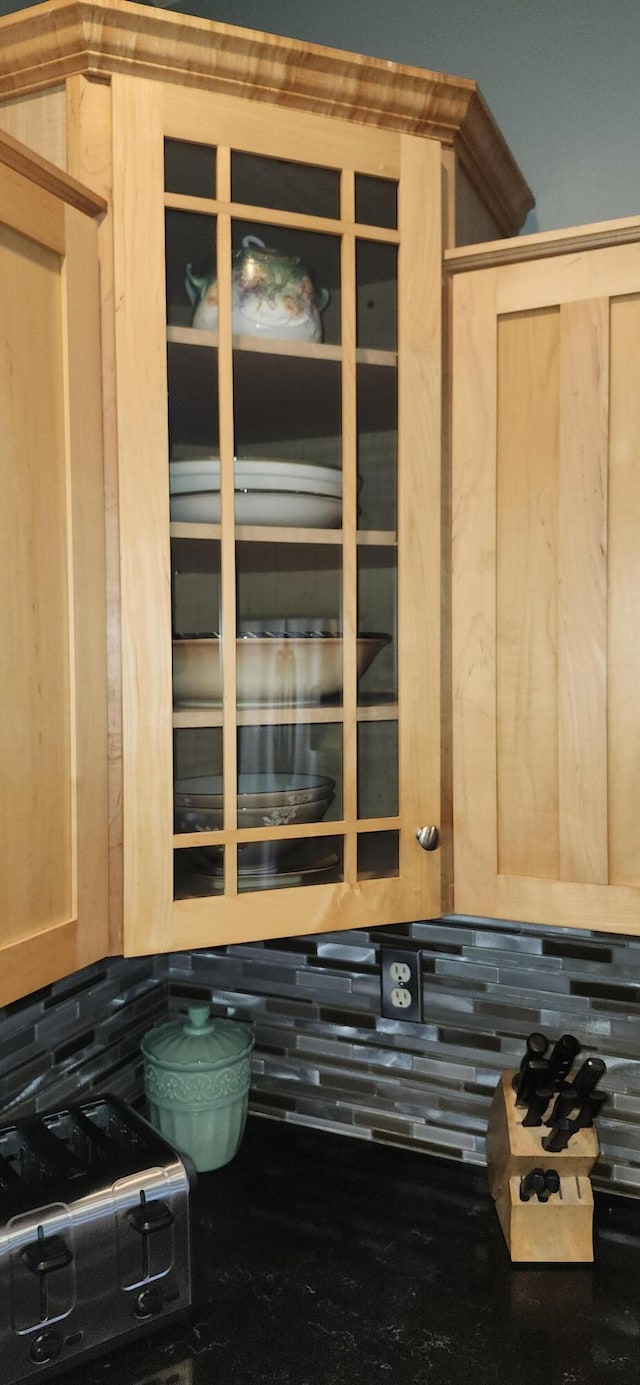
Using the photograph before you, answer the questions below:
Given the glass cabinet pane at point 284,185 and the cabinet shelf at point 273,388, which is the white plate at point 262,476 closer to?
the cabinet shelf at point 273,388

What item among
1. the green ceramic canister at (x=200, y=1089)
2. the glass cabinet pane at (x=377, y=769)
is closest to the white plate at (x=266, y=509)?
the glass cabinet pane at (x=377, y=769)

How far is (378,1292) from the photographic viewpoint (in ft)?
3.94

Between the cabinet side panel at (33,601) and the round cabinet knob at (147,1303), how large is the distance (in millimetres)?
472

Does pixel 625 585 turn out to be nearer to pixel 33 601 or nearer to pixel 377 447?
pixel 377 447

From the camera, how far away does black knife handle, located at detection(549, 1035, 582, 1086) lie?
1.27 m

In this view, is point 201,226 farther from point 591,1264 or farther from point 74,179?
point 591,1264

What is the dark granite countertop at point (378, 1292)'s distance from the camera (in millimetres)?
1081

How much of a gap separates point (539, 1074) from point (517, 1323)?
Result: 28 centimetres

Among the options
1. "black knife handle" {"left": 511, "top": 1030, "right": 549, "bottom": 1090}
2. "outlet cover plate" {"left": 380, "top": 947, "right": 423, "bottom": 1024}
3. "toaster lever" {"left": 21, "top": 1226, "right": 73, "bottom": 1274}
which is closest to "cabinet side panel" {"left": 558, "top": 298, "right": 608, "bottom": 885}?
"black knife handle" {"left": 511, "top": 1030, "right": 549, "bottom": 1090}

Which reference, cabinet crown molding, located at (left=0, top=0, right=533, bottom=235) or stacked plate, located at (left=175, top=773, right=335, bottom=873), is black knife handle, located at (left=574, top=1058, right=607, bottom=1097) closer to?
stacked plate, located at (left=175, top=773, right=335, bottom=873)

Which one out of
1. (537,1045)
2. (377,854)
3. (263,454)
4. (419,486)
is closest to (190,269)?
(263,454)

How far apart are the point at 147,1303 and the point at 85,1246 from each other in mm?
116

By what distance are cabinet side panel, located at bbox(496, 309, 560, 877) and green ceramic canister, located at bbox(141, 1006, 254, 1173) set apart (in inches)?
23.1

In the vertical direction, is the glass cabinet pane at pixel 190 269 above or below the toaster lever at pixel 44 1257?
above
